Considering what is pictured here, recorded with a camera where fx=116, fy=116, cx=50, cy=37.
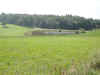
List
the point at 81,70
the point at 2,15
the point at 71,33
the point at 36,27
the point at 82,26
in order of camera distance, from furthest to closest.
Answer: the point at 2,15 < the point at 36,27 < the point at 71,33 < the point at 82,26 < the point at 81,70

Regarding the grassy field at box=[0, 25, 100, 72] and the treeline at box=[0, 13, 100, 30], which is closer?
the grassy field at box=[0, 25, 100, 72]

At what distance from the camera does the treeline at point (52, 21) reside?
65.4 feet

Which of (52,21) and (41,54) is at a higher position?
(52,21)

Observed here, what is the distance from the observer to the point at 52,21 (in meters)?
21.8

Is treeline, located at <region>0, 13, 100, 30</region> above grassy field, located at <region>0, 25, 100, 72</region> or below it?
above

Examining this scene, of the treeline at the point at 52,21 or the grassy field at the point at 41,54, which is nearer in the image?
the grassy field at the point at 41,54

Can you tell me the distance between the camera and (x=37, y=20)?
77.8ft

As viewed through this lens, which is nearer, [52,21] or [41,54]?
[41,54]

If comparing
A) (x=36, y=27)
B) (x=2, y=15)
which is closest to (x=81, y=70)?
(x=36, y=27)

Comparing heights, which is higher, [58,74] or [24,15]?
[24,15]

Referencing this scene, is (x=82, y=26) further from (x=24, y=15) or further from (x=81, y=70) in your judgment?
(x=81, y=70)

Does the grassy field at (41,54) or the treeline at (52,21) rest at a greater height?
the treeline at (52,21)

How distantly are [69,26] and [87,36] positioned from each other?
3700mm

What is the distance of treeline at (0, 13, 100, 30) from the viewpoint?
1994 cm
